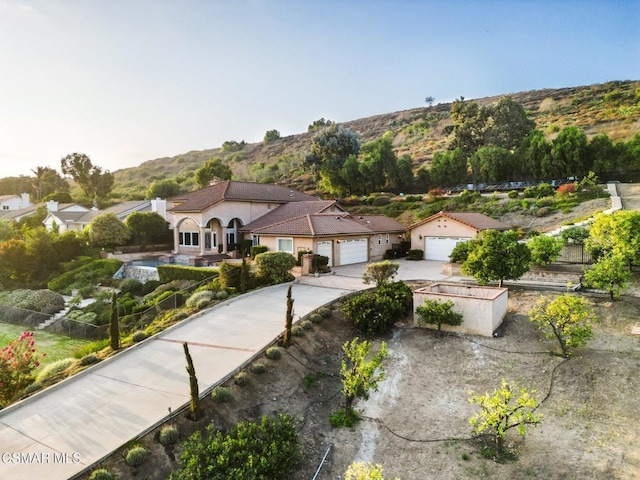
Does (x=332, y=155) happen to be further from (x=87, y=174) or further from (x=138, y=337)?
(x=138, y=337)

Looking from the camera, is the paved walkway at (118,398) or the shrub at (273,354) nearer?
the paved walkway at (118,398)

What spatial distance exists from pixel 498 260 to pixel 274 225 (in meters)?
17.5

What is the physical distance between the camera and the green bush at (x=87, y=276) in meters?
31.9

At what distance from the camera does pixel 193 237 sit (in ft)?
128

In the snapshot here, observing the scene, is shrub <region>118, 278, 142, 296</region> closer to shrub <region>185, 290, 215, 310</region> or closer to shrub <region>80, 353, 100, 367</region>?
shrub <region>185, 290, 215, 310</region>

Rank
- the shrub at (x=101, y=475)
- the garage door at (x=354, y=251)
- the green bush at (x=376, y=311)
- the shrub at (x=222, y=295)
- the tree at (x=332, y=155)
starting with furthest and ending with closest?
the tree at (x=332, y=155) → the garage door at (x=354, y=251) → the shrub at (x=222, y=295) → the green bush at (x=376, y=311) → the shrub at (x=101, y=475)

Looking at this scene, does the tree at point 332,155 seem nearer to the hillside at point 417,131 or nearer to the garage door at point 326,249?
the hillside at point 417,131

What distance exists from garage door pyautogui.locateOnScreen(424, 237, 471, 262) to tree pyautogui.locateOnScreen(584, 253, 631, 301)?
1469cm

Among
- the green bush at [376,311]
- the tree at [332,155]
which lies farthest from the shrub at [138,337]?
the tree at [332,155]

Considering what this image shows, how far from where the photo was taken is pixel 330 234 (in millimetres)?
29344

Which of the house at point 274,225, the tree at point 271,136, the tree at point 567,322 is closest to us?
the tree at point 567,322

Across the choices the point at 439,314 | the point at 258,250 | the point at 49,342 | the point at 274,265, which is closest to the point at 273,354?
the point at 439,314

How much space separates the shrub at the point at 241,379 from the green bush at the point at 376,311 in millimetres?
6435

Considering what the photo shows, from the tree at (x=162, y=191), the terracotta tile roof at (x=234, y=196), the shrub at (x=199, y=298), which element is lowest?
the shrub at (x=199, y=298)
